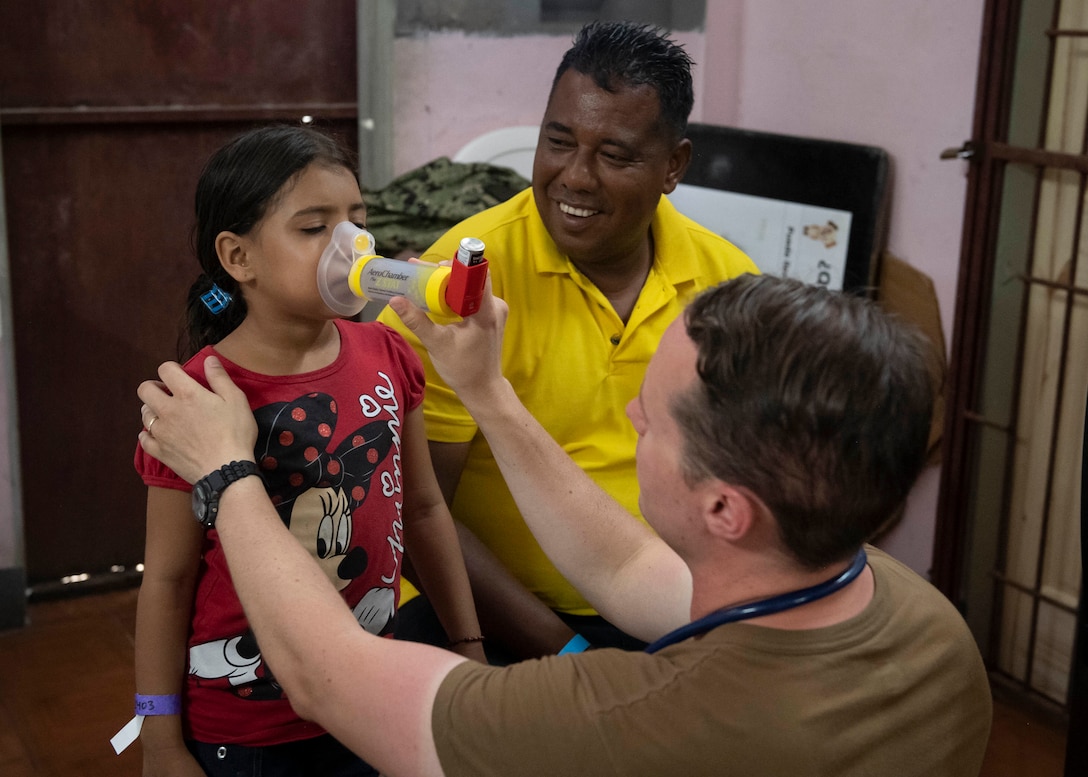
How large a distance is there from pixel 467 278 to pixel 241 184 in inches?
11.9

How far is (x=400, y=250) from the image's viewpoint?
2816 millimetres

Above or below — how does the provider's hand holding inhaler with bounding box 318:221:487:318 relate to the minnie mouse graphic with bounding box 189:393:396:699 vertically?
above

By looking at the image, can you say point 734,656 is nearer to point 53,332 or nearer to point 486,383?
point 486,383

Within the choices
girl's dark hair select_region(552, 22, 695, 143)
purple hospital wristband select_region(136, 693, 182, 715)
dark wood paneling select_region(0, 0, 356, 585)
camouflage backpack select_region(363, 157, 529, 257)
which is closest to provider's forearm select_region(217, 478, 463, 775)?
purple hospital wristband select_region(136, 693, 182, 715)

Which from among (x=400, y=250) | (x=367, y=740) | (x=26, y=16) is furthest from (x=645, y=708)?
(x=26, y=16)

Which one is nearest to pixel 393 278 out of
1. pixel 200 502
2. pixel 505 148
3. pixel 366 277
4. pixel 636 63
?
pixel 366 277

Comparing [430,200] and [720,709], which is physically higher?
[430,200]

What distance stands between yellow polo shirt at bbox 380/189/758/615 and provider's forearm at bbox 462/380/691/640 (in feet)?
1.02

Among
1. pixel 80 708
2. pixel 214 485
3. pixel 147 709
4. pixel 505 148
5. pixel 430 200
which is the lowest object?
pixel 80 708

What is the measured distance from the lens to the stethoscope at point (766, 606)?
3.44 feet

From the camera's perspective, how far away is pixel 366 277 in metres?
1.31

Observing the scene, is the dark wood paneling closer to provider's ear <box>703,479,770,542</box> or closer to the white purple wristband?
the white purple wristband

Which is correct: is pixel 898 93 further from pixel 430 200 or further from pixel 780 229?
pixel 430 200

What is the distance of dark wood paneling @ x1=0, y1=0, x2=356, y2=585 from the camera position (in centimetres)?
296
